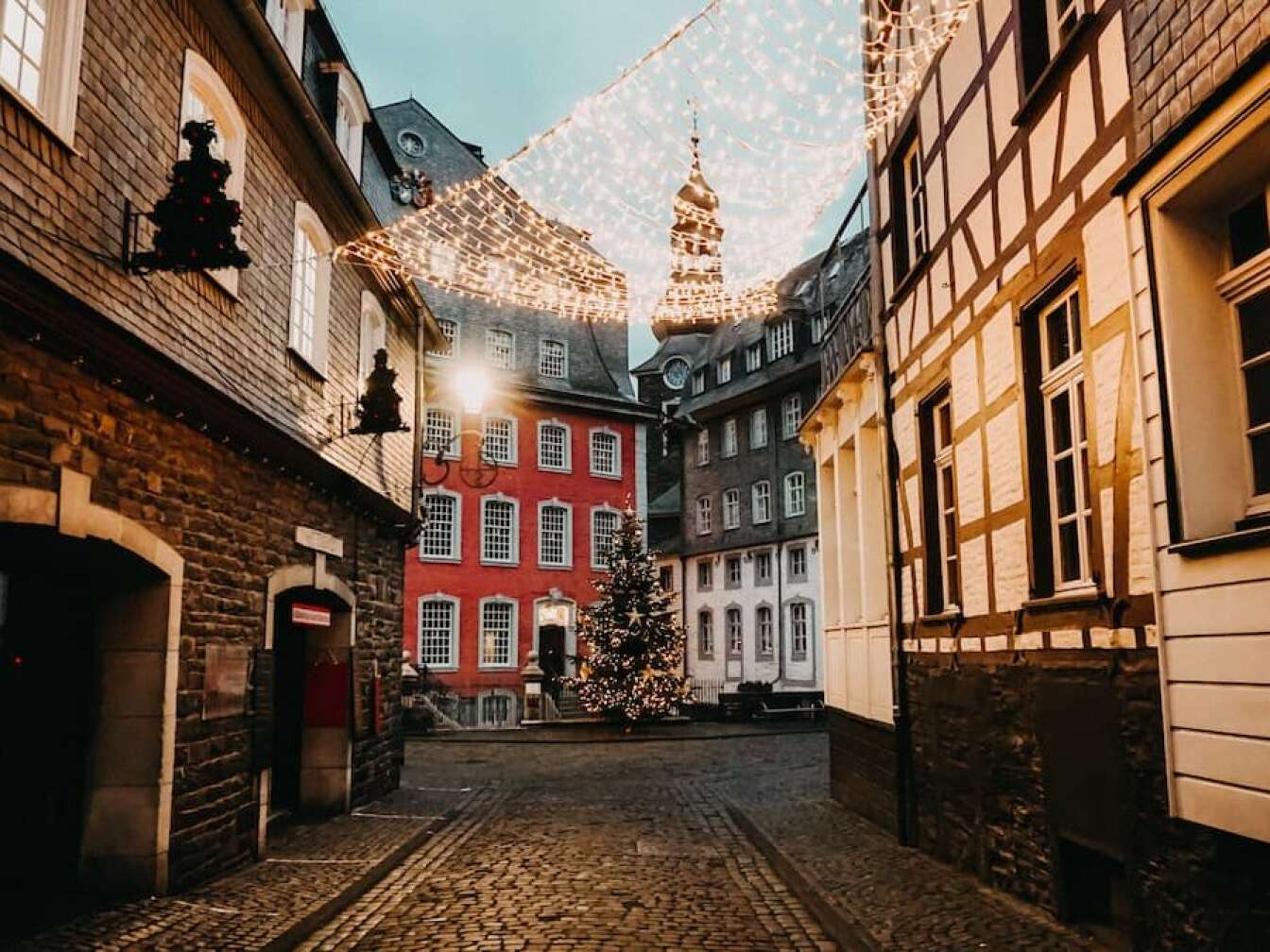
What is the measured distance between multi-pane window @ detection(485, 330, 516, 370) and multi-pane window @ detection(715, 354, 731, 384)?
929 centimetres

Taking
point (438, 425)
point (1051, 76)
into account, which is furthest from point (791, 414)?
point (1051, 76)

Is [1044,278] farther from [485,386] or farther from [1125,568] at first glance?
[485,386]

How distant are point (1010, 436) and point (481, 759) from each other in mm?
14712

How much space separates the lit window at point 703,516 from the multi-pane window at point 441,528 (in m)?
11.0

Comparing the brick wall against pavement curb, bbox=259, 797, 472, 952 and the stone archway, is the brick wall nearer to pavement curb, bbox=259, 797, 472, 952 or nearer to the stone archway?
the stone archway

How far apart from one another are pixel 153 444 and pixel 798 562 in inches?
1181

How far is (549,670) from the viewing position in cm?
3481

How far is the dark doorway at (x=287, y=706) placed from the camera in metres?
12.3

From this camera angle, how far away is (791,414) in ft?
124

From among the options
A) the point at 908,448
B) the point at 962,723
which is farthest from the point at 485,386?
the point at 962,723

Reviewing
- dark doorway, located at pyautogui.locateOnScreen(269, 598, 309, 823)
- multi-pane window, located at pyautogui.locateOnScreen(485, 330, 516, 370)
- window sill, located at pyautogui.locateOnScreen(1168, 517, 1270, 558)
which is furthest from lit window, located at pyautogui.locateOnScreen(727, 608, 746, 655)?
window sill, located at pyautogui.locateOnScreen(1168, 517, 1270, 558)

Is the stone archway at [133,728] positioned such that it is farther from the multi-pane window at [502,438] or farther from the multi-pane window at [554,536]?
the multi-pane window at [554,536]

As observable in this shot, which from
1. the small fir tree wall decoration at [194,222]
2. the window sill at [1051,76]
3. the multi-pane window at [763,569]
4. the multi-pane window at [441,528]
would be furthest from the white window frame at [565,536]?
the window sill at [1051,76]

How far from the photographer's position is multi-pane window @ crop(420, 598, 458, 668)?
107 feet
